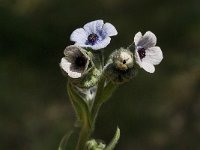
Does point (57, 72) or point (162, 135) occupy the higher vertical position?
point (57, 72)

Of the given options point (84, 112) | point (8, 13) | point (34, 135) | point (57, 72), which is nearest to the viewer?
point (84, 112)

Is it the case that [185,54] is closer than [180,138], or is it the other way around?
[180,138]

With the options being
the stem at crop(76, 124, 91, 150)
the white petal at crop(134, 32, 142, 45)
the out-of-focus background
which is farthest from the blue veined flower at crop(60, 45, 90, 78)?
the out-of-focus background

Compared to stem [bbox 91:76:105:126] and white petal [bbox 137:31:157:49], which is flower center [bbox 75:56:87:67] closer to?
stem [bbox 91:76:105:126]

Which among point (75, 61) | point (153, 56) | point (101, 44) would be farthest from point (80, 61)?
point (153, 56)

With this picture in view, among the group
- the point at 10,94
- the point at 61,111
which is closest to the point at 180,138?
the point at 61,111

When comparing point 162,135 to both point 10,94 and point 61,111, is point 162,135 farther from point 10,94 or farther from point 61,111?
point 10,94

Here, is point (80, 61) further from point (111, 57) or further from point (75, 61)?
point (111, 57)
